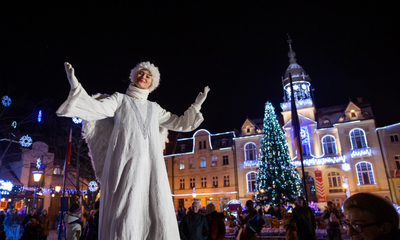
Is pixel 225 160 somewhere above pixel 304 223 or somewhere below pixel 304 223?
above

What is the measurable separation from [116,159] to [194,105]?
3.64ft

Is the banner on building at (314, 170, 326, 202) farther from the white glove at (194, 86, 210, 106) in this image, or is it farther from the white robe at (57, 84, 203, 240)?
the white robe at (57, 84, 203, 240)

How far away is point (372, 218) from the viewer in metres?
1.72

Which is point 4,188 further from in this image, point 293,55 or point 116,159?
point 293,55

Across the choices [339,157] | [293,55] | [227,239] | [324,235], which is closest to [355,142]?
[339,157]

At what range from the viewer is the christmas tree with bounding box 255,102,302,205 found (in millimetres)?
24173

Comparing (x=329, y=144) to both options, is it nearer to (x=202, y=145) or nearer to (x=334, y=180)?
(x=334, y=180)

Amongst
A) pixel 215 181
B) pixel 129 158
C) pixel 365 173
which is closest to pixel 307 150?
pixel 365 173

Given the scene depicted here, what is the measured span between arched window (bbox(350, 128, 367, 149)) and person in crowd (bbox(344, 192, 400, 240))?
107 feet

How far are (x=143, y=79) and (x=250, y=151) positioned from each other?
1284 inches

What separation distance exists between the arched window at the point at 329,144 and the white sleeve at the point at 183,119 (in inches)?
1265

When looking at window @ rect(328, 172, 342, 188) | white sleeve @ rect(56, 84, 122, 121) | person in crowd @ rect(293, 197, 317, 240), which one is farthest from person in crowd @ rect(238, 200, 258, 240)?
window @ rect(328, 172, 342, 188)

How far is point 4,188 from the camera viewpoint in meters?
20.7

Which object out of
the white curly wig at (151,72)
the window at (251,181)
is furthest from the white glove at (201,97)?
the window at (251,181)
